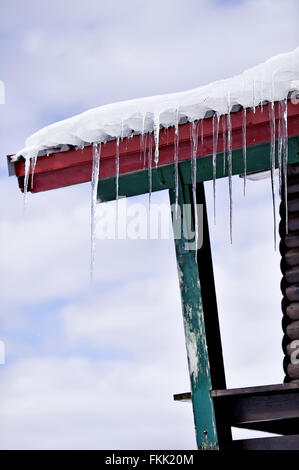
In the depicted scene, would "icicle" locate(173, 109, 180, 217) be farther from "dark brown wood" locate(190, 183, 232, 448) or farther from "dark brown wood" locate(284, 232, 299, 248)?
"dark brown wood" locate(284, 232, 299, 248)

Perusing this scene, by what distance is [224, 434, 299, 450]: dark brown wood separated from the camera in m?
7.96

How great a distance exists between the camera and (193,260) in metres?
8.18

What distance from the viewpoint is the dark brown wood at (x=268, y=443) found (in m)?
7.96

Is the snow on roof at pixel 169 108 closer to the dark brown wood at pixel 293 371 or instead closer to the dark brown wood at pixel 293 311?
the dark brown wood at pixel 293 311

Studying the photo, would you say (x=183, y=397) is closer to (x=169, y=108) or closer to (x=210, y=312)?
(x=210, y=312)

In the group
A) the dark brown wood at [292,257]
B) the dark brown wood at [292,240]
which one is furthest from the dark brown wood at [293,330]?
the dark brown wood at [292,240]

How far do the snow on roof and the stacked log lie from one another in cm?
148

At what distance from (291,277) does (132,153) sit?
197 cm

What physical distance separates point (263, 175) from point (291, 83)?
4.41 meters

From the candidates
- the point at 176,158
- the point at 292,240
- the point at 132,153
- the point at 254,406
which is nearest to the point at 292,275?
the point at 292,240

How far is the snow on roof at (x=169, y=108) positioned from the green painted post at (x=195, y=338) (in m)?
0.77

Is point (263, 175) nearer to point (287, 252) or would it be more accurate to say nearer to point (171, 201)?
point (287, 252)

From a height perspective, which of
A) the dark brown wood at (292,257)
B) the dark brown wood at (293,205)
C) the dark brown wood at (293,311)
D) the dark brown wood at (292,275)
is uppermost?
the dark brown wood at (293,205)

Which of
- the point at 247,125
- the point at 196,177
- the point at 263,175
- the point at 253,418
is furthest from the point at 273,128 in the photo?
the point at 263,175
